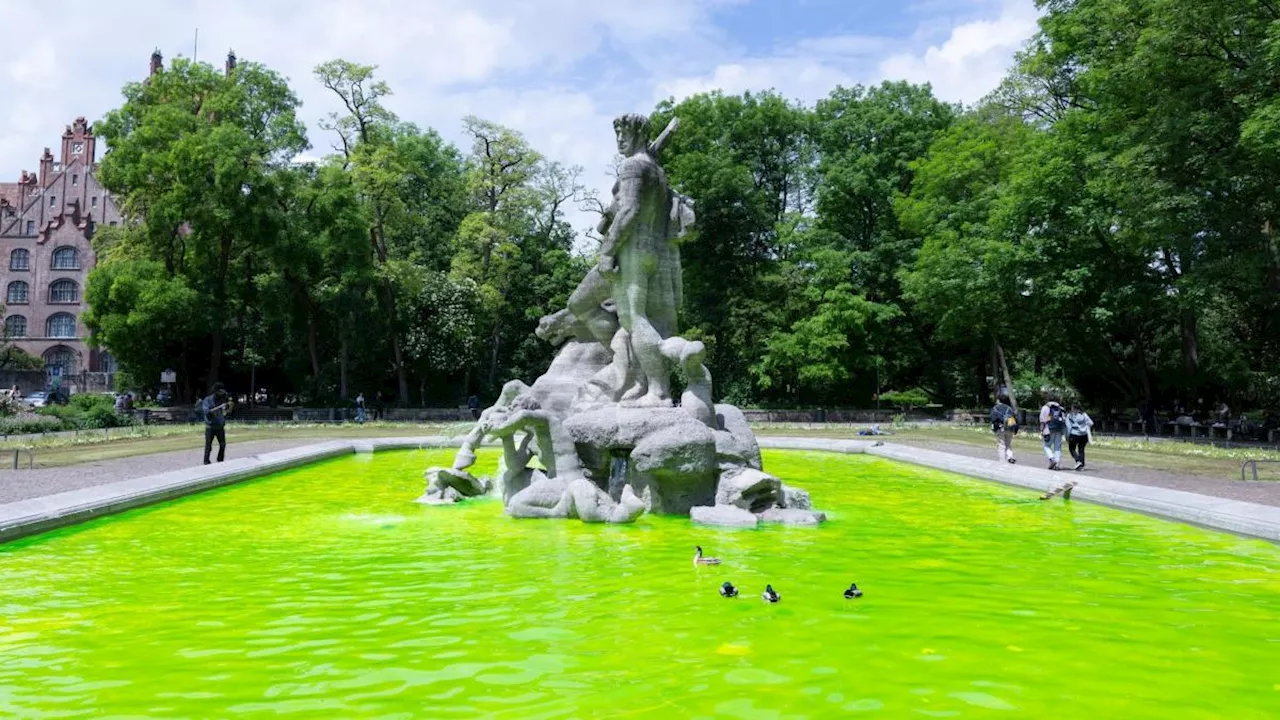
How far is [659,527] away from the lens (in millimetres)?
9773

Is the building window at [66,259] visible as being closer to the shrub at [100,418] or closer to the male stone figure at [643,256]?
the shrub at [100,418]

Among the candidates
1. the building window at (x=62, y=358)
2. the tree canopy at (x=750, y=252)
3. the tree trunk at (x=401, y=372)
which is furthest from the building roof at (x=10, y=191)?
the tree trunk at (x=401, y=372)

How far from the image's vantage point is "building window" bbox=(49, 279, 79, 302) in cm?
7250

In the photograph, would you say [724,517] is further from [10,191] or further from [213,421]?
[10,191]

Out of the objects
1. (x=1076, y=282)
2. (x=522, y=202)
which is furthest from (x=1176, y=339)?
(x=522, y=202)

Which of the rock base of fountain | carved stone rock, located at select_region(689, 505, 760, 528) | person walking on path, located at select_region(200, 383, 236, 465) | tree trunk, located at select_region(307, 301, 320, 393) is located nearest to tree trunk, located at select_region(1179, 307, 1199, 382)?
carved stone rock, located at select_region(689, 505, 760, 528)

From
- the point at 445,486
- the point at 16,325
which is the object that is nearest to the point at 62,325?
Answer: the point at 16,325

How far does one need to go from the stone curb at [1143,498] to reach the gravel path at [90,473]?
14878 millimetres

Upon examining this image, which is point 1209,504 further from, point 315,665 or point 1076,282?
point 1076,282

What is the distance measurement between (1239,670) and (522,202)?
41125 mm

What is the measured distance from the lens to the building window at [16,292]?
73062mm

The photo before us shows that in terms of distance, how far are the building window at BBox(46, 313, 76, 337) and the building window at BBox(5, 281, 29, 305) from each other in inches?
147

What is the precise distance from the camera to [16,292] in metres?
73.2

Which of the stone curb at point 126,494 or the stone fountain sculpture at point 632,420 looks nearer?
the stone curb at point 126,494
